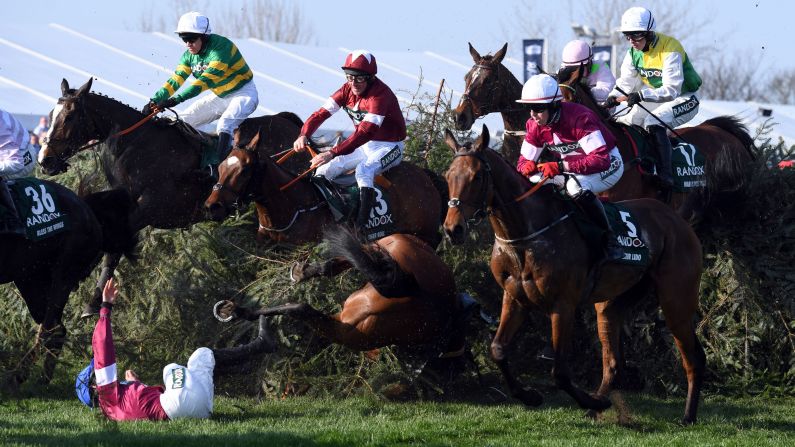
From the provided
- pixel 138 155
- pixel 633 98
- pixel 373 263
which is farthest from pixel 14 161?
pixel 633 98

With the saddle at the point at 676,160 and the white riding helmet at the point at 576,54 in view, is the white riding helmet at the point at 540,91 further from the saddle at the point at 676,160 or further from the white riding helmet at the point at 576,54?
the white riding helmet at the point at 576,54

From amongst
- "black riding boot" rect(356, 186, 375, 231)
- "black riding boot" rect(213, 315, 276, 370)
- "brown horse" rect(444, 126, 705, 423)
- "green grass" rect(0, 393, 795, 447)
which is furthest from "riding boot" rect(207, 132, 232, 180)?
"brown horse" rect(444, 126, 705, 423)

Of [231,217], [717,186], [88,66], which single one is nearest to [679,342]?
[717,186]

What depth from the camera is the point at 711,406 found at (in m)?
8.83

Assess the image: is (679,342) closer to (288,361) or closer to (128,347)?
(288,361)

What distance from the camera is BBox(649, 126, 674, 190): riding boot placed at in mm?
10219

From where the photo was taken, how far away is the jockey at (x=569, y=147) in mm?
7883

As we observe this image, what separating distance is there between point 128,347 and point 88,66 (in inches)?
635

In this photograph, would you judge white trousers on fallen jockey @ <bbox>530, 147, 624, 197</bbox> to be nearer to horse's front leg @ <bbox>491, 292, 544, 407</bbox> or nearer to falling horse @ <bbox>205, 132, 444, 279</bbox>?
horse's front leg @ <bbox>491, 292, 544, 407</bbox>

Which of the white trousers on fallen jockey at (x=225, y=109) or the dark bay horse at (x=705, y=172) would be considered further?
the white trousers on fallen jockey at (x=225, y=109)

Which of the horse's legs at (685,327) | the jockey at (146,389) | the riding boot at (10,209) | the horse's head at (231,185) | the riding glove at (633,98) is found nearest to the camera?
the jockey at (146,389)

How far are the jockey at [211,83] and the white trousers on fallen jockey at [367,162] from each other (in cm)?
119

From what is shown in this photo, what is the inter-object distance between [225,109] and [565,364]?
4.98 m

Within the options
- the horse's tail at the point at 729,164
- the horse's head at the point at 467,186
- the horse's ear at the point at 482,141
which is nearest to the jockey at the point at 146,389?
the horse's head at the point at 467,186
